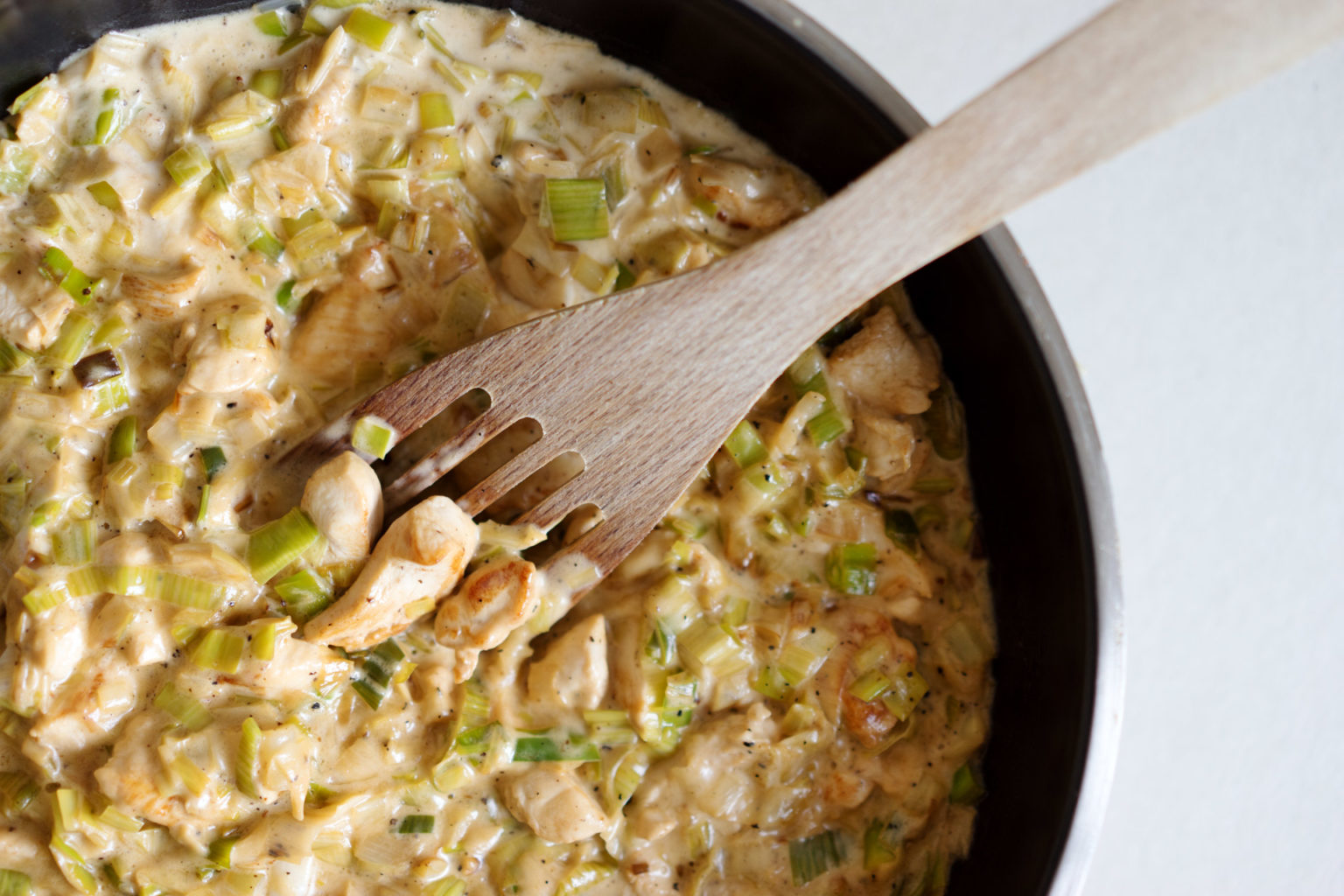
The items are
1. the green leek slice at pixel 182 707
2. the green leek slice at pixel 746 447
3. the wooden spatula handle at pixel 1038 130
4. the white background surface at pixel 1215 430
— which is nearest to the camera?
the wooden spatula handle at pixel 1038 130

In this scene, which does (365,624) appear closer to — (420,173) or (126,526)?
(126,526)

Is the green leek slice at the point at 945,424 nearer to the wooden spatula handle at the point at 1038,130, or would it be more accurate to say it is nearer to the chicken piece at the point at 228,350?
the wooden spatula handle at the point at 1038,130

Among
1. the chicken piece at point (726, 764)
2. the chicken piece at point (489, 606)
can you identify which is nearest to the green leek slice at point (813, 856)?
the chicken piece at point (726, 764)

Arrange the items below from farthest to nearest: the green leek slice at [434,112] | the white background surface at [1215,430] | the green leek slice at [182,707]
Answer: the white background surface at [1215,430] < the green leek slice at [434,112] < the green leek slice at [182,707]

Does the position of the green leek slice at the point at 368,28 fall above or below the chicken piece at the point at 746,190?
below

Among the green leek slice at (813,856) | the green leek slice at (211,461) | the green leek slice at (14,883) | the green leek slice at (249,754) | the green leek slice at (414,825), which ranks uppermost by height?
the green leek slice at (211,461)

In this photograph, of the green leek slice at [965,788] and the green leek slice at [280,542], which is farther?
the green leek slice at [965,788]

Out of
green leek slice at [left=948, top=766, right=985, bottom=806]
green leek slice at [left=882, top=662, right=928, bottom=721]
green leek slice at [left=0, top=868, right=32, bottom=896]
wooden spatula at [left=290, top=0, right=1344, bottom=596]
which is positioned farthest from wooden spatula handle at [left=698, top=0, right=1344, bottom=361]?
green leek slice at [left=0, top=868, right=32, bottom=896]

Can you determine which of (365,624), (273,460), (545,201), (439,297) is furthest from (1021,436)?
(273,460)

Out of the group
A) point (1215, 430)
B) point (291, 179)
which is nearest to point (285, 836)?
point (291, 179)
